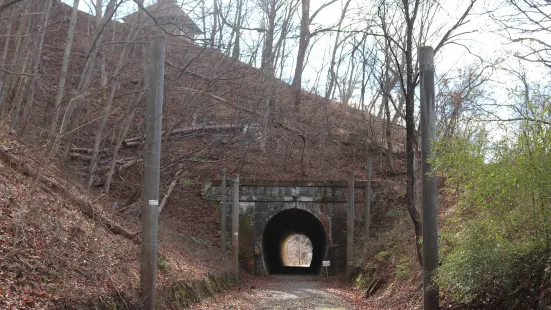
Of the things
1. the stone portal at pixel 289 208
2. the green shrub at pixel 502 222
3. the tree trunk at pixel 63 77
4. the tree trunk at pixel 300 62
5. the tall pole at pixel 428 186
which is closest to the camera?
the green shrub at pixel 502 222

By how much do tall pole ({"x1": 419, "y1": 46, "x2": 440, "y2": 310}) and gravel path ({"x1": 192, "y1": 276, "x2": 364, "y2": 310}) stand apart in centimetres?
483

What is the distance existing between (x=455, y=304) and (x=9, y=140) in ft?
29.0

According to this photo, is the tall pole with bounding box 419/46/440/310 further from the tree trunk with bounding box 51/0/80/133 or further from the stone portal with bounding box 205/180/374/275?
the stone portal with bounding box 205/180/374/275

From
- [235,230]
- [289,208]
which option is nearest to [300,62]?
[289,208]

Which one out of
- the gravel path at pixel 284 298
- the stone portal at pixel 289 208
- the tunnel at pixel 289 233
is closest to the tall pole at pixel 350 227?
the gravel path at pixel 284 298

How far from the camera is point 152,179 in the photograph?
931cm

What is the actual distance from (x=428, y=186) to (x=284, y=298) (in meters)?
7.94

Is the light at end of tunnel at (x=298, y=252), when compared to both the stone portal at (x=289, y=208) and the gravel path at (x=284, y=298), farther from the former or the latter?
the gravel path at (x=284, y=298)

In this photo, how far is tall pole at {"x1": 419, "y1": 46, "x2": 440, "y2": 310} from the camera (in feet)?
29.3

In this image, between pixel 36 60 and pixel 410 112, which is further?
pixel 36 60

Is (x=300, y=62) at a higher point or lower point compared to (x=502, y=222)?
higher

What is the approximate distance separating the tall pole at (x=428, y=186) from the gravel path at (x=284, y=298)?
483cm

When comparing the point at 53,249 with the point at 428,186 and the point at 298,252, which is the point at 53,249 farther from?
the point at 298,252

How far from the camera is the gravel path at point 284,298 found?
537 inches
